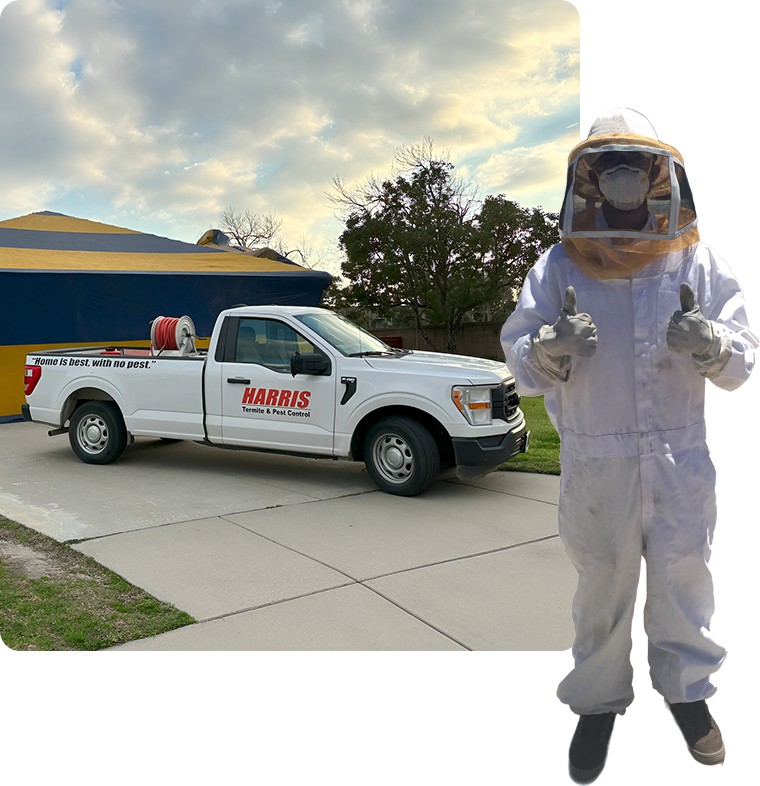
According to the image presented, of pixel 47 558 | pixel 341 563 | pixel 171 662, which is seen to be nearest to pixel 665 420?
pixel 171 662

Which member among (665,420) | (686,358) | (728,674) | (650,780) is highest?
(686,358)

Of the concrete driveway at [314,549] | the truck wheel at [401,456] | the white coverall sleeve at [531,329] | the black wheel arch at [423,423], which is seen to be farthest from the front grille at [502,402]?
the white coverall sleeve at [531,329]

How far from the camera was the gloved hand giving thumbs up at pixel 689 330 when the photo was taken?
2430 mm

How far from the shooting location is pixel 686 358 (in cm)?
266

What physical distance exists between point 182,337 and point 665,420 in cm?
708

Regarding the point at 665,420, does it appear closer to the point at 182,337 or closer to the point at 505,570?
the point at 505,570

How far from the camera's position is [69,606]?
4410mm

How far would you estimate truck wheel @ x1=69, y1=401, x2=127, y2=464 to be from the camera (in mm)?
8625

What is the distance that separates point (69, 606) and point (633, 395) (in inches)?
137

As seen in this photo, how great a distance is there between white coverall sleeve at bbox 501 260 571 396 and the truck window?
16.3 feet

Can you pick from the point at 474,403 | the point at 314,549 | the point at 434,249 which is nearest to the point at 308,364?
the point at 474,403

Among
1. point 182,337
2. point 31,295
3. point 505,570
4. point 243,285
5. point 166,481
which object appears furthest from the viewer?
point 243,285

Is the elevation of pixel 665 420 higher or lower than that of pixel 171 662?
higher

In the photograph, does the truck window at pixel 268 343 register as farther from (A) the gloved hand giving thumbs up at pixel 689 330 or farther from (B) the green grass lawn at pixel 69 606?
(A) the gloved hand giving thumbs up at pixel 689 330
